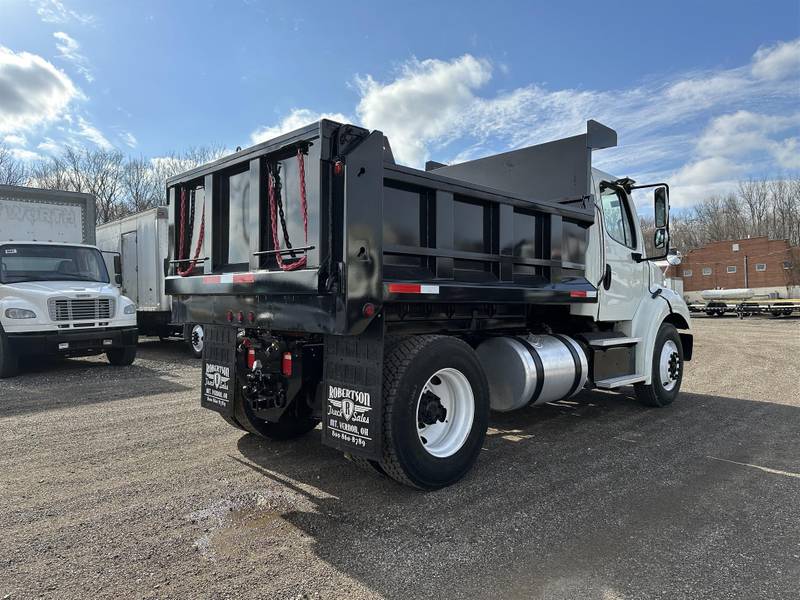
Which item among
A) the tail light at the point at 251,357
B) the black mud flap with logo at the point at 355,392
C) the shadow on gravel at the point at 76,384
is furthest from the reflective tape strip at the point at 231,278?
the shadow on gravel at the point at 76,384

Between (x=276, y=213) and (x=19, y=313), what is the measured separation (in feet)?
25.5

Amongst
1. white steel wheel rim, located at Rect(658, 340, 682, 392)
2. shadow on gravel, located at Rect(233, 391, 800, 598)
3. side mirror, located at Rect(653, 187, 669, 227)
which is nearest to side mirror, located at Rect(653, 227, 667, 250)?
side mirror, located at Rect(653, 187, 669, 227)

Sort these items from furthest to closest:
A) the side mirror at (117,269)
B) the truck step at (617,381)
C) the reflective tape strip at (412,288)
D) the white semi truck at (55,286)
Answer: the side mirror at (117,269), the white semi truck at (55,286), the truck step at (617,381), the reflective tape strip at (412,288)

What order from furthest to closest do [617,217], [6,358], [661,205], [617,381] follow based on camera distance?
[6,358] < [617,217] < [661,205] < [617,381]

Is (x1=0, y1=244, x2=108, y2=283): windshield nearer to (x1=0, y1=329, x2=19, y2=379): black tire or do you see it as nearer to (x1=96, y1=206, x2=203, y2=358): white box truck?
(x1=96, y1=206, x2=203, y2=358): white box truck

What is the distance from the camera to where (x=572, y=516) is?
3656 mm

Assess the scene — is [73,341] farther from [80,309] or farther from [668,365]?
[668,365]

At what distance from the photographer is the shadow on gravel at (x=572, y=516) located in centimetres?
286

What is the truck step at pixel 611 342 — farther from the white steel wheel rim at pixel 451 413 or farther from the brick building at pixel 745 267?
the brick building at pixel 745 267

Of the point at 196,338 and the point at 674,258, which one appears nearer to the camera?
the point at 674,258

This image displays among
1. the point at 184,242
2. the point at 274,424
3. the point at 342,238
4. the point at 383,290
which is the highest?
the point at 184,242

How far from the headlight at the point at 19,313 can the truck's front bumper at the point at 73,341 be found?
302mm

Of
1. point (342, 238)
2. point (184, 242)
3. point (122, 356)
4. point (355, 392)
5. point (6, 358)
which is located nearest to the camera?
point (342, 238)

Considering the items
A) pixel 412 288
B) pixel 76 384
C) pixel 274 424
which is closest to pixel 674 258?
pixel 412 288
